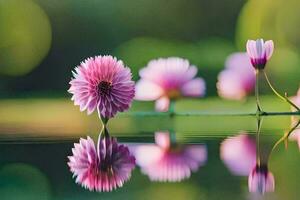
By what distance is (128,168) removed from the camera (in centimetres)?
132

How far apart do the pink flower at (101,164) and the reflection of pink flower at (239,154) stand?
0.21 m

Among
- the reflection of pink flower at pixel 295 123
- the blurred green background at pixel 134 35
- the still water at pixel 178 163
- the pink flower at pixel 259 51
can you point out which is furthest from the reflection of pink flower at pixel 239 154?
the blurred green background at pixel 134 35

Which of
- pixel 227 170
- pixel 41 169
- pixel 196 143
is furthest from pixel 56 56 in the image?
pixel 227 170

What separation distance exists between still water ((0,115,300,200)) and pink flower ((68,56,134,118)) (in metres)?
0.09

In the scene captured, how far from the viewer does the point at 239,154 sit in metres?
1.48

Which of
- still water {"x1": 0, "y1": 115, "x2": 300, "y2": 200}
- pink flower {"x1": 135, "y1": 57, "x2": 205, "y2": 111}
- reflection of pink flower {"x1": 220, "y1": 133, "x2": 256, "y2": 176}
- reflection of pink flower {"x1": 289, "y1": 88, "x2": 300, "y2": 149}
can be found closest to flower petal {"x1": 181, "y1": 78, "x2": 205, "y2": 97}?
pink flower {"x1": 135, "y1": 57, "x2": 205, "y2": 111}

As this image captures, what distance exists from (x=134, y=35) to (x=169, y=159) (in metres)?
1.29

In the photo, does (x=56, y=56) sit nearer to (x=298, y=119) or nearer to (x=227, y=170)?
(x=298, y=119)

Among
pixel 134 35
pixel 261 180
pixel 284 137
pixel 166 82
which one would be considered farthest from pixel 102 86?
pixel 261 180

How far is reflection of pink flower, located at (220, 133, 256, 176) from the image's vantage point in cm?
130

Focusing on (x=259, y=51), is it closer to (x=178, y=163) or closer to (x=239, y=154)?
(x=239, y=154)

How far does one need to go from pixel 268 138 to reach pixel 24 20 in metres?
1.39

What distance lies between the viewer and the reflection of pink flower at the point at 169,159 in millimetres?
1254

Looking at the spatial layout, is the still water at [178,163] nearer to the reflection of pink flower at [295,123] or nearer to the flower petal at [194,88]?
the reflection of pink flower at [295,123]
